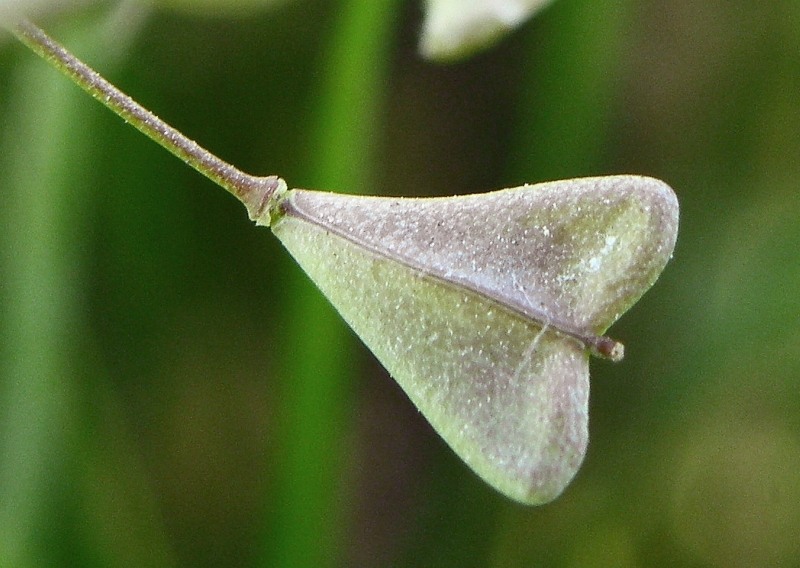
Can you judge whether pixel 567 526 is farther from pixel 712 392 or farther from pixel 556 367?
pixel 556 367

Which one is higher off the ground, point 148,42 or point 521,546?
point 148,42

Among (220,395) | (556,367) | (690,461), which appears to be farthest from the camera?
(220,395)

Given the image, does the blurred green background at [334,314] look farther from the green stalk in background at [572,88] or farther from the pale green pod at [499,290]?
the pale green pod at [499,290]

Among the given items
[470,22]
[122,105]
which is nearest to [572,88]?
[470,22]

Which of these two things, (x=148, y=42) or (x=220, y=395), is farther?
(x=220, y=395)

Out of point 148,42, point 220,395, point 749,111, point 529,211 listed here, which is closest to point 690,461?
point 749,111

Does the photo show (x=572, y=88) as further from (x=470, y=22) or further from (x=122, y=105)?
(x=122, y=105)
